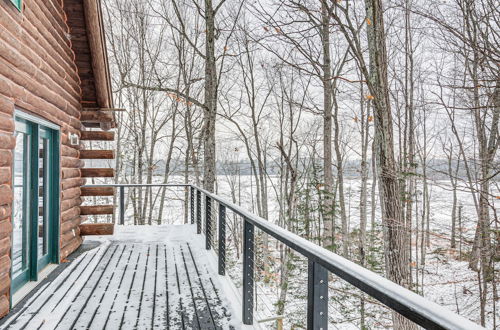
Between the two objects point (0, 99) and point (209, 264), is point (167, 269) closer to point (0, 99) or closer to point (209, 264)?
point (209, 264)

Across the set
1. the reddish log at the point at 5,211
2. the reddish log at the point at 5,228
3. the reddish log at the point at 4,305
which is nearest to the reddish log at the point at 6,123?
the reddish log at the point at 5,211

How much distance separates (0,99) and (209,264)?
3.17 meters

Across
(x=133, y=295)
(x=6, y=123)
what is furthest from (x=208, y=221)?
(x=6, y=123)

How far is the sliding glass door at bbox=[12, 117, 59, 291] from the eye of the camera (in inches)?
148

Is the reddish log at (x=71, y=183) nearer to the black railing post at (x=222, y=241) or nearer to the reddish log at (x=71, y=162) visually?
the reddish log at (x=71, y=162)

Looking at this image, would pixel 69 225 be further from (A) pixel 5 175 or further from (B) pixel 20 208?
(A) pixel 5 175

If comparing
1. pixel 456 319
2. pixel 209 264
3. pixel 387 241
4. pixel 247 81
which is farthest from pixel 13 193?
pixel 247 81

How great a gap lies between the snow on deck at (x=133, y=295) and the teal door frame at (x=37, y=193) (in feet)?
1.05

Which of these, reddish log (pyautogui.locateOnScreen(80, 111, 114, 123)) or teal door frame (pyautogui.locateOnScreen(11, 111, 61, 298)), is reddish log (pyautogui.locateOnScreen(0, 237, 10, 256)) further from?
reddish log (pyautogui.locateOnScreen(80, 111, 114, 123))

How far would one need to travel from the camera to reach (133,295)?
3.71 metres

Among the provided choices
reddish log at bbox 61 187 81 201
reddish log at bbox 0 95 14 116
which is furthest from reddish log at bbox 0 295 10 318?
reddish log at bbox 61 187 81 201

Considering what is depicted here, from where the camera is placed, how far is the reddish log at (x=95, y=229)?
20.3 feet

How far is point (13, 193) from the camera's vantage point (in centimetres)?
346

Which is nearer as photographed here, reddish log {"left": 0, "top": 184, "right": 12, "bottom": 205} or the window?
reddish log {"left": 0, "top": 184, "right": 12, "bottom": 205}
